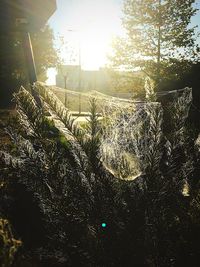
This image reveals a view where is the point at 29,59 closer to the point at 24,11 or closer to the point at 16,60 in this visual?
the point at 24,11

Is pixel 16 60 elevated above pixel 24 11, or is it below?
above

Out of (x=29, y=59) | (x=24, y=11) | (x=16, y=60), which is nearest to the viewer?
(x=24, y=11)

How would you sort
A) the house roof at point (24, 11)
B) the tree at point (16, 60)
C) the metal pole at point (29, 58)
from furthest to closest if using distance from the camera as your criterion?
the tree at point (16, 60) → the metal pole at point (29, 58) → the house roof at point (24, 11)

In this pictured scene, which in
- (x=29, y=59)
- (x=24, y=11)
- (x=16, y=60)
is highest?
(x=16, y=60)

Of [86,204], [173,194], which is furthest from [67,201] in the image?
[173,194]

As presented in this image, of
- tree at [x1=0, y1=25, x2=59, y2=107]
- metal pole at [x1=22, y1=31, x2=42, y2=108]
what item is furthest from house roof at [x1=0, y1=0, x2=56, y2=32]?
metal pole at [x1=22, y1=31, x2=42, y2=108]

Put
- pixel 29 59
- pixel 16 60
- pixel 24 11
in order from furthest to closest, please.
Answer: pixel 16 60
pixel 29 59
pixel 24 11

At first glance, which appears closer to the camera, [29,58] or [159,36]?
[29,58]

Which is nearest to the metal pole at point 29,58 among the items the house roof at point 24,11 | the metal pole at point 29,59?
the metal pole at point 29,59

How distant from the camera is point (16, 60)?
23.7 metres

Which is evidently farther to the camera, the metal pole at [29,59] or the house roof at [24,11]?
the metal pole at [29,59]

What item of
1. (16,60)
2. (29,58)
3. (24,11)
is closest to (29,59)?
(29,58)

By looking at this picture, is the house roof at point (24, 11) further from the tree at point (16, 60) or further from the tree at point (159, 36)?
the tree at point (159, 36)

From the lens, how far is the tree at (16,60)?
12.0 metres
